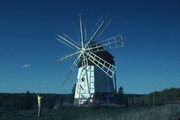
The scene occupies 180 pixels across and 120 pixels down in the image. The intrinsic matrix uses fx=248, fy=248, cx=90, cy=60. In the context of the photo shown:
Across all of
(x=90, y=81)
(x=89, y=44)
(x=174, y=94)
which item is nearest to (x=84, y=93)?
(x=90, y=81)

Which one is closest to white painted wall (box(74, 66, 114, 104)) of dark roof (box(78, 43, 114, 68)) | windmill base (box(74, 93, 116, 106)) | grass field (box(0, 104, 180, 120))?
windmill base (box(74, 93, 116, 106))

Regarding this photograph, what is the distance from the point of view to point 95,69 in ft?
89.8

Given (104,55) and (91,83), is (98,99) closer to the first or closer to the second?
(91,83)

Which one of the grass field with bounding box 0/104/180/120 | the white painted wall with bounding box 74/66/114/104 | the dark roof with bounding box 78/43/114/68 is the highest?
the dark roof with bounding box 78/43/114/68

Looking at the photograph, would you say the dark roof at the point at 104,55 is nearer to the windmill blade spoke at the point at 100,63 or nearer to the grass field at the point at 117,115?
the windmill blade spoke at the point at 100,63

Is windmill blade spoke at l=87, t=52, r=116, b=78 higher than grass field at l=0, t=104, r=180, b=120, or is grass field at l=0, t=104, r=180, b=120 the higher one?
windmill blade spoke at l=87, t=52, r=116, b=78

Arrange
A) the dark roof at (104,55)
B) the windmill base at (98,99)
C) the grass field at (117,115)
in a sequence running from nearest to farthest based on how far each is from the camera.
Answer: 1. the grass field at (117,115)
2. the windmill base at (98,99)
3. the dark roof at (104,55)

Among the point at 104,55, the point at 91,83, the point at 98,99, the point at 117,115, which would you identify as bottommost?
the point at 117,115

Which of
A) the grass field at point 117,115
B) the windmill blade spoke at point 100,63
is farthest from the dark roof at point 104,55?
the grass field at point 117,115

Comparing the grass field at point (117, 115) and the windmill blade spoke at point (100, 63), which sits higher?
the windmill blade spoke at point (100, 63)

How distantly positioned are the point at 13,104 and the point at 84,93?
8052 mm

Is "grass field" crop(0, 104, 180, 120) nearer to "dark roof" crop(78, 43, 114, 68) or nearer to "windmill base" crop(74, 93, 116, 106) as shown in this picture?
"windmill base" crop(74, 93, 116, 106)

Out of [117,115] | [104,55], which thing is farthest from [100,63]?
[117,115]

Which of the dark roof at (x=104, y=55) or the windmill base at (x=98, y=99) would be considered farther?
the dark roof at (x=104, y=55)
